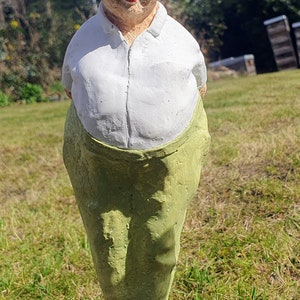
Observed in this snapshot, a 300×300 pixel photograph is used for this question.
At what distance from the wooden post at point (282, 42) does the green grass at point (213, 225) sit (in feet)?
16.1

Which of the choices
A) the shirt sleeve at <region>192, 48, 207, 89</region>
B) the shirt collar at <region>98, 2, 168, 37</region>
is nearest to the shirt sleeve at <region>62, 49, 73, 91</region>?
the shirt collar at <region>98, 2, 168, 37</region>

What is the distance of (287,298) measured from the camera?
1721 mm

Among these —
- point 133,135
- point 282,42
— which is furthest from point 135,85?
point 282,42

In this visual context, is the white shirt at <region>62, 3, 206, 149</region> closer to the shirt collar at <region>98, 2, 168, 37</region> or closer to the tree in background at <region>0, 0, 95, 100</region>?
the shirt collar at <region>98, 2, 168, 37</region>

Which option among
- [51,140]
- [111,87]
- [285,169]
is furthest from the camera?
[51,140]

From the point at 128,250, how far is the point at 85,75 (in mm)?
405

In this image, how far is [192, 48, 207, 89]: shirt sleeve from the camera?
3.71 feet

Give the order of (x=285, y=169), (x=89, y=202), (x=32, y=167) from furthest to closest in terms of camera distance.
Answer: (x=32, y=167)
(x=285, y=169)
(x=89, y=202)

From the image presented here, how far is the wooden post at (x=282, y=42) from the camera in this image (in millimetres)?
8523

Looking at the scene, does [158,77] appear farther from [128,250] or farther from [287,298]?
[287,298]

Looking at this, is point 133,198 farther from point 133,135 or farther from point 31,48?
point 31,48

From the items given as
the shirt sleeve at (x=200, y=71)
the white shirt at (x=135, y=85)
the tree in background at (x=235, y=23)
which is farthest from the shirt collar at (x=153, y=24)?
the tree in background at (x=235, y=23)

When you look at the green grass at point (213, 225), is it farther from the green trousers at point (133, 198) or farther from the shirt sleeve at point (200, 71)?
the shirt sleeve at point (200, 71)

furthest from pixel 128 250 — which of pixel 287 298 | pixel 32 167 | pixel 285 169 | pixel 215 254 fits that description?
pixel 32 167
